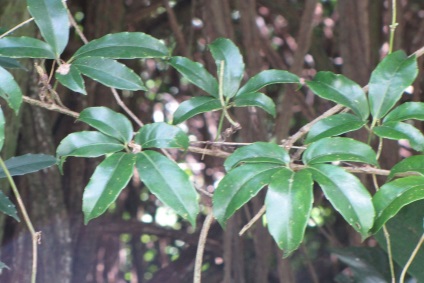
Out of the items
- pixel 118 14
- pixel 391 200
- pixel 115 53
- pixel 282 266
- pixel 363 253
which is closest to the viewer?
pixel 391 200

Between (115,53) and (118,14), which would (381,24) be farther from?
(115,53)

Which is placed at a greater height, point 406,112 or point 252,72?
point 406,112

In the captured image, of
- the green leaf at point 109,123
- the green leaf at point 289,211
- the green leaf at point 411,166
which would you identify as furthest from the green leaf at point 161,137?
the green leaf at point 411,166

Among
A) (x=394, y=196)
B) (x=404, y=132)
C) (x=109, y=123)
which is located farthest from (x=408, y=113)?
(x=109, y=123)

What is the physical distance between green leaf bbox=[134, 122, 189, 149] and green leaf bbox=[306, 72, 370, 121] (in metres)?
0.19

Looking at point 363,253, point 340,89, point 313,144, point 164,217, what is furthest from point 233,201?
point 164,217

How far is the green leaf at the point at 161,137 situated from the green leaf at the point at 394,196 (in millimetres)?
211

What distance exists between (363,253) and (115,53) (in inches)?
44.6

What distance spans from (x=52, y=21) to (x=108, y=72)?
0.30ft

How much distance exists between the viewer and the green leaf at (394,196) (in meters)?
0.76

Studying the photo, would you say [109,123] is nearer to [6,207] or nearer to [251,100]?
[251,100]

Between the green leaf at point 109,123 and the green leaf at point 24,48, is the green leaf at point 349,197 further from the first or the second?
the green leaf at point 24,48

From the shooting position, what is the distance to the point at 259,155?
81 cm

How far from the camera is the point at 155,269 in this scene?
262cm
